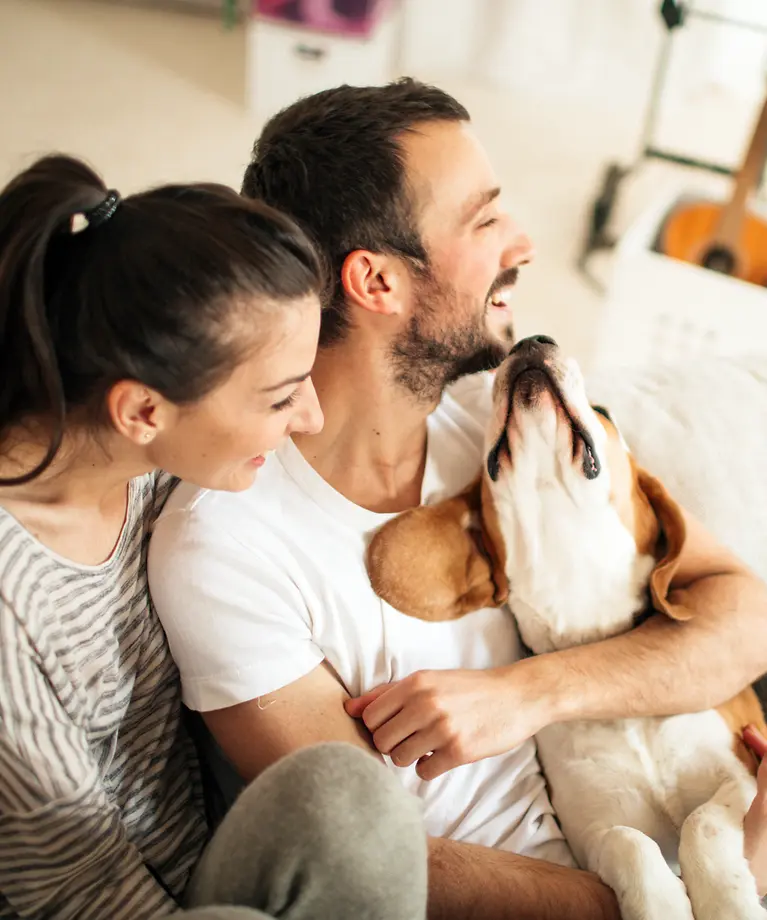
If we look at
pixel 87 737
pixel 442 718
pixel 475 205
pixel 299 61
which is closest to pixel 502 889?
pixel 442 718

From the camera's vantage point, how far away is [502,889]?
98 cm

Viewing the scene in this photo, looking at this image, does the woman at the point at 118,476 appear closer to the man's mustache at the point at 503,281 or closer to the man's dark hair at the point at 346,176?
the man's dark hair at the point at 346,176

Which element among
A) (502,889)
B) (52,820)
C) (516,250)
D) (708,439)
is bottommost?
(502,889)

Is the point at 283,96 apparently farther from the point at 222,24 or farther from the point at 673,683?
the point at 673,683

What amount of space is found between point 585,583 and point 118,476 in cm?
56

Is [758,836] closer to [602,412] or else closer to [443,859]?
[443,859]

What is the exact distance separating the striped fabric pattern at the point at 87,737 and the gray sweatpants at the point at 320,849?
16 centimetres

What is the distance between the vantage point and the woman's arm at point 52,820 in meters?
0.82

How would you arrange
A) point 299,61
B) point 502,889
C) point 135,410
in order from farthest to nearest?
point 299,61 → point 502,889 → point 135,410

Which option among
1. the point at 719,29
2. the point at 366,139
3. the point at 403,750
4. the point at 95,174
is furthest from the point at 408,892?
the point at 719,29

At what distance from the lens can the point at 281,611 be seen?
1023mm

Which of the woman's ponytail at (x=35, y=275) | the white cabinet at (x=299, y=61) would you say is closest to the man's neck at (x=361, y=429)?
the woman's ponytail at (x=35, y=275)

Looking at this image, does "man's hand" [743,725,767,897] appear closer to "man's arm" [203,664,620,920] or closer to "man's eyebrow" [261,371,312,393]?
"man's arm" [203,664,620,920]

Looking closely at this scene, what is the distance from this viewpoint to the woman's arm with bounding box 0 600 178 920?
2.68 feet
